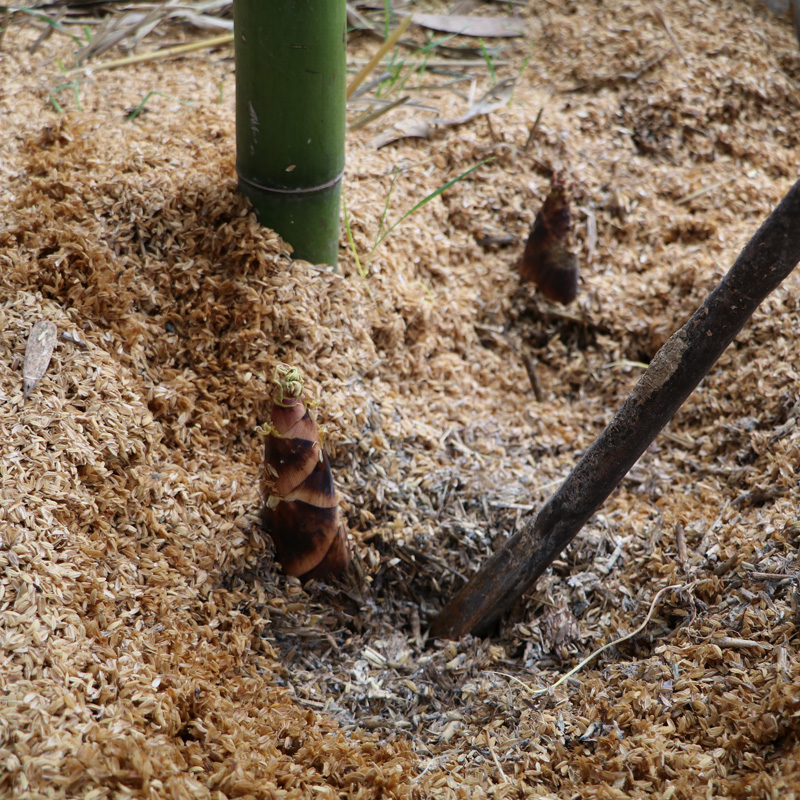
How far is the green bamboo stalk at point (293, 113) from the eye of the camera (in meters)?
1.86

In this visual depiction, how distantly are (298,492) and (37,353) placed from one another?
2.57ft

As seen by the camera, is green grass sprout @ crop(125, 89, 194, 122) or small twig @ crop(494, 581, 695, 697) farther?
green grass sprout @ crop(125, 89, 194, 122)

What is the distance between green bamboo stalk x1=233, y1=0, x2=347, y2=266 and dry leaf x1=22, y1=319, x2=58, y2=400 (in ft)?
2.34

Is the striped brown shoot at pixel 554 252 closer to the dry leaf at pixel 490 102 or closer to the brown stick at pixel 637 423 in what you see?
the dry leaf at pixel 490 102

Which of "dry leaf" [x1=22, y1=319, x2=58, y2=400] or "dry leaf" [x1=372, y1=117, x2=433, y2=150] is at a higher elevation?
"dry leaf" [x1=372, y1=117, x2=433, y2=150]

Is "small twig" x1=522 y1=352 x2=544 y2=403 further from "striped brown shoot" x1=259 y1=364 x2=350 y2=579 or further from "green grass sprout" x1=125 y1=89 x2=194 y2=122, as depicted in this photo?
"green grass sprout" x1=125 y1=89 x2=194 y2=122

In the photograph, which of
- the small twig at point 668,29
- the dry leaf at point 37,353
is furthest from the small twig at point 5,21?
the small twig at point 668,29

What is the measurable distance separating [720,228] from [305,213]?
1.85 m

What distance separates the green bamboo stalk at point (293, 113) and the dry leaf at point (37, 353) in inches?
28.1

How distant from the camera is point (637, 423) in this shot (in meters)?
1.47

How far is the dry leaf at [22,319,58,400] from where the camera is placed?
179cm

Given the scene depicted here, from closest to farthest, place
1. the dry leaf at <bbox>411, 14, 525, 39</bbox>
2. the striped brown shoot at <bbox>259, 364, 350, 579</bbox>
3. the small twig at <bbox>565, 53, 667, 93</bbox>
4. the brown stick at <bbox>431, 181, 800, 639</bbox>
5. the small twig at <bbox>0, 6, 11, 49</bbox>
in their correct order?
1. the brown stick at <bbox>431, 181, 800, 639</bbox>
2. the striped brown shoot at <bbox>259, 364, 350, 579</bbox>
3. the small twig at <bbox>0, 6, 11, 49</bbox>
4. the small twig at <bbox>565, 53, 667, 93</bbox>
5. the dry leaf at <bbox>411, 14, 525, 39</bbox>

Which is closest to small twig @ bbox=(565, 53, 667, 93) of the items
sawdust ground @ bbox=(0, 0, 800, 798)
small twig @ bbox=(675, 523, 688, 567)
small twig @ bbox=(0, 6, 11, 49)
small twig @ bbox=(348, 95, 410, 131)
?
sawdust ground @ bbox=(0, 0, 800, 798)

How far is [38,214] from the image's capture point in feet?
7.08
